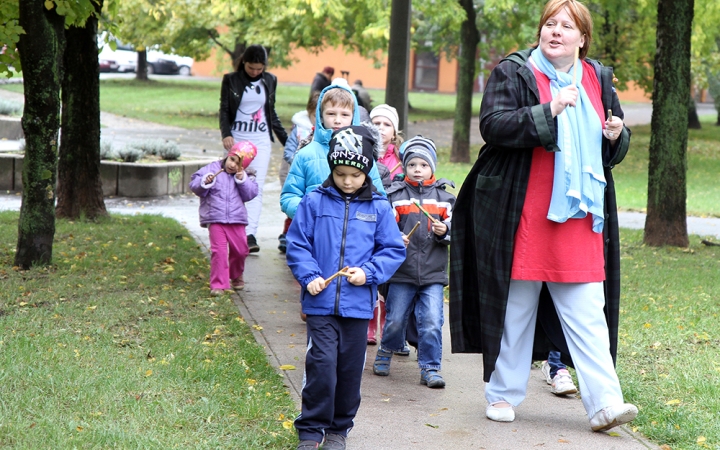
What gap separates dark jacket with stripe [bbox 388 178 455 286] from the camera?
17.4 feet

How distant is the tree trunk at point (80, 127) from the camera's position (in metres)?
9.98

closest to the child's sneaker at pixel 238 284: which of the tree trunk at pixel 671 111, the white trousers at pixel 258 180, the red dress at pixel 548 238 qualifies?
the white trousers at pixel 258 180

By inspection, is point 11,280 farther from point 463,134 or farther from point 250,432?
point 463,134

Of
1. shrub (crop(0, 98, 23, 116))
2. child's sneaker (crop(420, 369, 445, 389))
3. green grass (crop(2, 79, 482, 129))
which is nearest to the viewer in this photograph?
child's sneaker (crop(420, 369, 445, 389))

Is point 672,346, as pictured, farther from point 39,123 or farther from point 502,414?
point 39,123

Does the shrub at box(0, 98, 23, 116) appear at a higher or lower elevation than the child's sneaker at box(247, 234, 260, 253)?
higher

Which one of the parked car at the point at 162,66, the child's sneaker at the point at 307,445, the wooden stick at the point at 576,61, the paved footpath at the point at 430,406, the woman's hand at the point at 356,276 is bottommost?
the paved footpath at the point at 430,406

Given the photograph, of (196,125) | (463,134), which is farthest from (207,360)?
(196,125)

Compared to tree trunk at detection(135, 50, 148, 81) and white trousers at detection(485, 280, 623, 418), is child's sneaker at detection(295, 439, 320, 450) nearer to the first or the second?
white trousers at detection(485, 280, 623, 418)

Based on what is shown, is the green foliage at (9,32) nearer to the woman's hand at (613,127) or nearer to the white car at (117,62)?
the woman's hand at (613,127)

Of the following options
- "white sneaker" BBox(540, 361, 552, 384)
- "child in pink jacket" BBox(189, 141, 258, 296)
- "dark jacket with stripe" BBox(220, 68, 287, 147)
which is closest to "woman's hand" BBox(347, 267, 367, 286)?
"white sneaker" BBox(540, 361, 552, 384)

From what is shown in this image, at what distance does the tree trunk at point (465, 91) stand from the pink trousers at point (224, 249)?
13544mm

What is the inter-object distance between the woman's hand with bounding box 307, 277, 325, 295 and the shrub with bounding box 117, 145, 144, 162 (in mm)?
9548

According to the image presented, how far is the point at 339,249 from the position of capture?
163 inches
